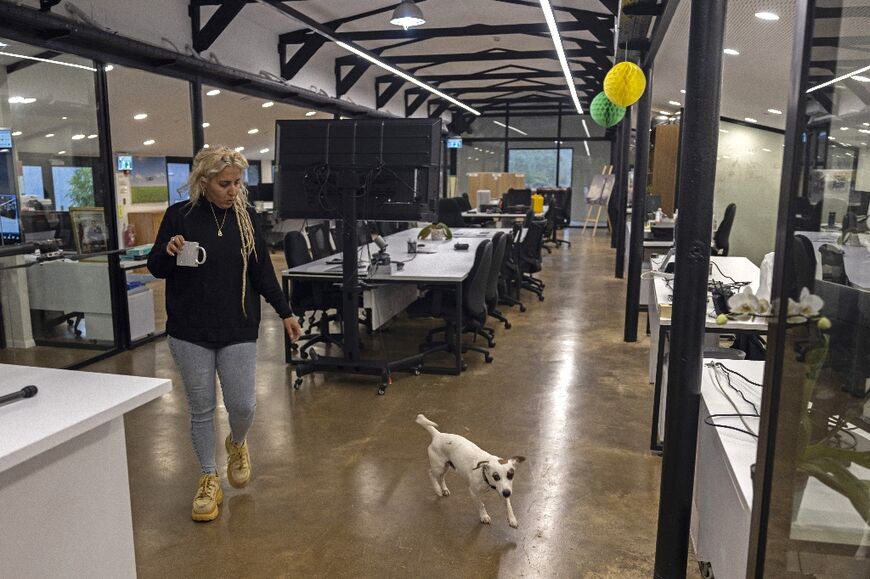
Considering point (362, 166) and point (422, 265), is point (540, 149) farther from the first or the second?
point (362, 166)

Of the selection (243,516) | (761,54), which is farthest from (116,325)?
(761,54)

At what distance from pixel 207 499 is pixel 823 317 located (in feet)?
9.14

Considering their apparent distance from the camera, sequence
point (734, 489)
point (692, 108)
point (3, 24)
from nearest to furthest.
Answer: point (734, 489), point (692, 108), point (3, 24)

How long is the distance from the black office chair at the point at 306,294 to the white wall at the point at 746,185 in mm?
8306

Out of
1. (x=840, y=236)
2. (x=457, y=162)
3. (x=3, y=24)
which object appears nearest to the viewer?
(x=840, y=236)

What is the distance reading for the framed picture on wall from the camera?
18.6 feet

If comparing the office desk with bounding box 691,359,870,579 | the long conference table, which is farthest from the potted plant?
the office desk with bounding box 691,359,870,579

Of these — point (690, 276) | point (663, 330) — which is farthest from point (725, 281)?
point (690, 276)

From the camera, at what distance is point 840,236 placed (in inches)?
46.4

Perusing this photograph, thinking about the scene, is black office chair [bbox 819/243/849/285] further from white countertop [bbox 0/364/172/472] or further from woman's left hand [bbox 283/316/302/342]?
woman's left hand [bbox 283/316/302/342]

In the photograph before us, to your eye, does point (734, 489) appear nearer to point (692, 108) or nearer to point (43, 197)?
point (692, 108)

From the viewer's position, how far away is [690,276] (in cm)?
229

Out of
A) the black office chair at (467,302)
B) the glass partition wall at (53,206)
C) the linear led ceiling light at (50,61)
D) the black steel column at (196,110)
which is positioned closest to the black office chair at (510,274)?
the black office chair at (467,302)

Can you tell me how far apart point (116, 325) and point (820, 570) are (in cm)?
606
